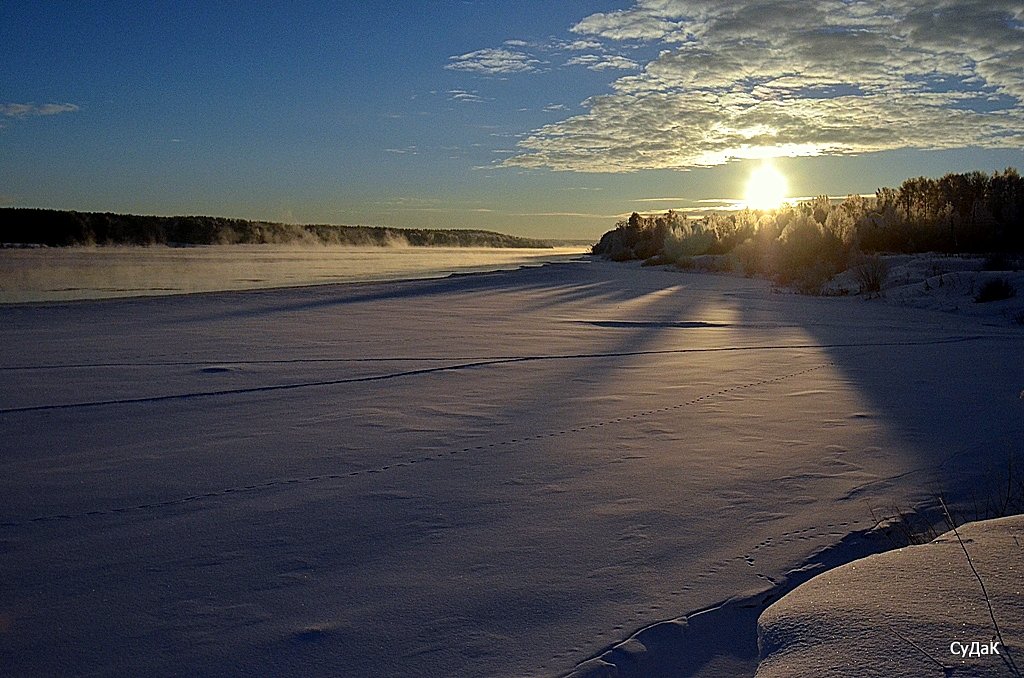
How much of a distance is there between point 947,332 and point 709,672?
6.52 meters

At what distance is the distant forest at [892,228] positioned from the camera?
14617 mm

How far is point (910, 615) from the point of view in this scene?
1621mm

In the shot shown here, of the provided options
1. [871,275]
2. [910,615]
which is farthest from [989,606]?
[871,275]

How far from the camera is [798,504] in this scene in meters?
2.63

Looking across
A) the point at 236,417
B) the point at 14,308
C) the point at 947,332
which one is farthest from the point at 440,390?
the point at 14,308

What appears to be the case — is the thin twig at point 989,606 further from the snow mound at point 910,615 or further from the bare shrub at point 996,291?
the bare shrub at point 996,291

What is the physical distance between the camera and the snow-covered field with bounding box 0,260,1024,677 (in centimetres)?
181

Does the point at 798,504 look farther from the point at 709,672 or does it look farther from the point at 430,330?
the point at 430,330

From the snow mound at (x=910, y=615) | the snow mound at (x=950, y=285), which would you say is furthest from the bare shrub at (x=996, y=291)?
the snow mound at (x=910, y=615)

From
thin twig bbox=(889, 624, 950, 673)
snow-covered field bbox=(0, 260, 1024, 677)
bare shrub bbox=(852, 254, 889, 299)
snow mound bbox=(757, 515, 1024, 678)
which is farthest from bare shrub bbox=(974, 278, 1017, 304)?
thin twig bbox=(889, 624, 950, 673)

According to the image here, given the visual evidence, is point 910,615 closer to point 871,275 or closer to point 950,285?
point 950,285

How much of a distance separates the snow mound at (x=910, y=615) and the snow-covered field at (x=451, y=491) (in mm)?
84

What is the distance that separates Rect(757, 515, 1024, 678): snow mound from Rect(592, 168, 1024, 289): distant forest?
11613 mm

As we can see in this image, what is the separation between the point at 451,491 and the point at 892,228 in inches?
661
